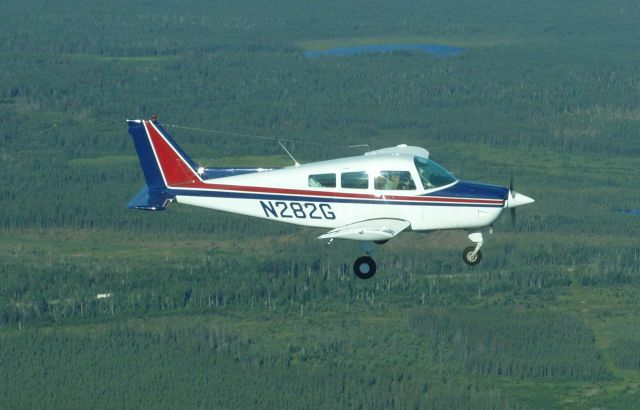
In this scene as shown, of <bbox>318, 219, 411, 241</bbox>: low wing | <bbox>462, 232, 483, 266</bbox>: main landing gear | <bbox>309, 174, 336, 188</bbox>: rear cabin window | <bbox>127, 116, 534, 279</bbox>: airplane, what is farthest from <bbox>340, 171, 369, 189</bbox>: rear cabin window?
<bbox>462, 232, 483, 266</bbox>: main landing gear

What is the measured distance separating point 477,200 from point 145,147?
42.4 feet

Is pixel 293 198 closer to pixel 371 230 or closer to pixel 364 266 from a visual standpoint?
pixel 364 266

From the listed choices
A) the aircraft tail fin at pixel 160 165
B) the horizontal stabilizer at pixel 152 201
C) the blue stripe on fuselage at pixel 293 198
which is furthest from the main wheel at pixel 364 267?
the horizontal stabilizer at pixel 152 201

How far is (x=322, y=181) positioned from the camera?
75.1 metres

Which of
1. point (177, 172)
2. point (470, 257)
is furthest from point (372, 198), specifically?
point (177, 172)

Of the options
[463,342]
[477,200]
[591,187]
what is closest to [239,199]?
[477,200]

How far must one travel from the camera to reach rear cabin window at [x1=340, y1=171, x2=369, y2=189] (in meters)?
74.6

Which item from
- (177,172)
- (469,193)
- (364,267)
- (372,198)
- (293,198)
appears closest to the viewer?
(469,193)

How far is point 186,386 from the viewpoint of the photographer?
5300 inches

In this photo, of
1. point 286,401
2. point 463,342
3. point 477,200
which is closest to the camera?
point 477,200

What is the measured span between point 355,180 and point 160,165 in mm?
7889

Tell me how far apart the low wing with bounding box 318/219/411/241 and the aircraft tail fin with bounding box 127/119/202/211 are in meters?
6.62

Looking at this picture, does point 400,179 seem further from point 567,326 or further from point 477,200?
point 567,326

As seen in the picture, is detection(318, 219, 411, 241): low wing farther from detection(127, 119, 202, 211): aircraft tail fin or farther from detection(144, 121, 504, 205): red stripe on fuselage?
detection(127, 119, 202, 211): aircraft tail fin
